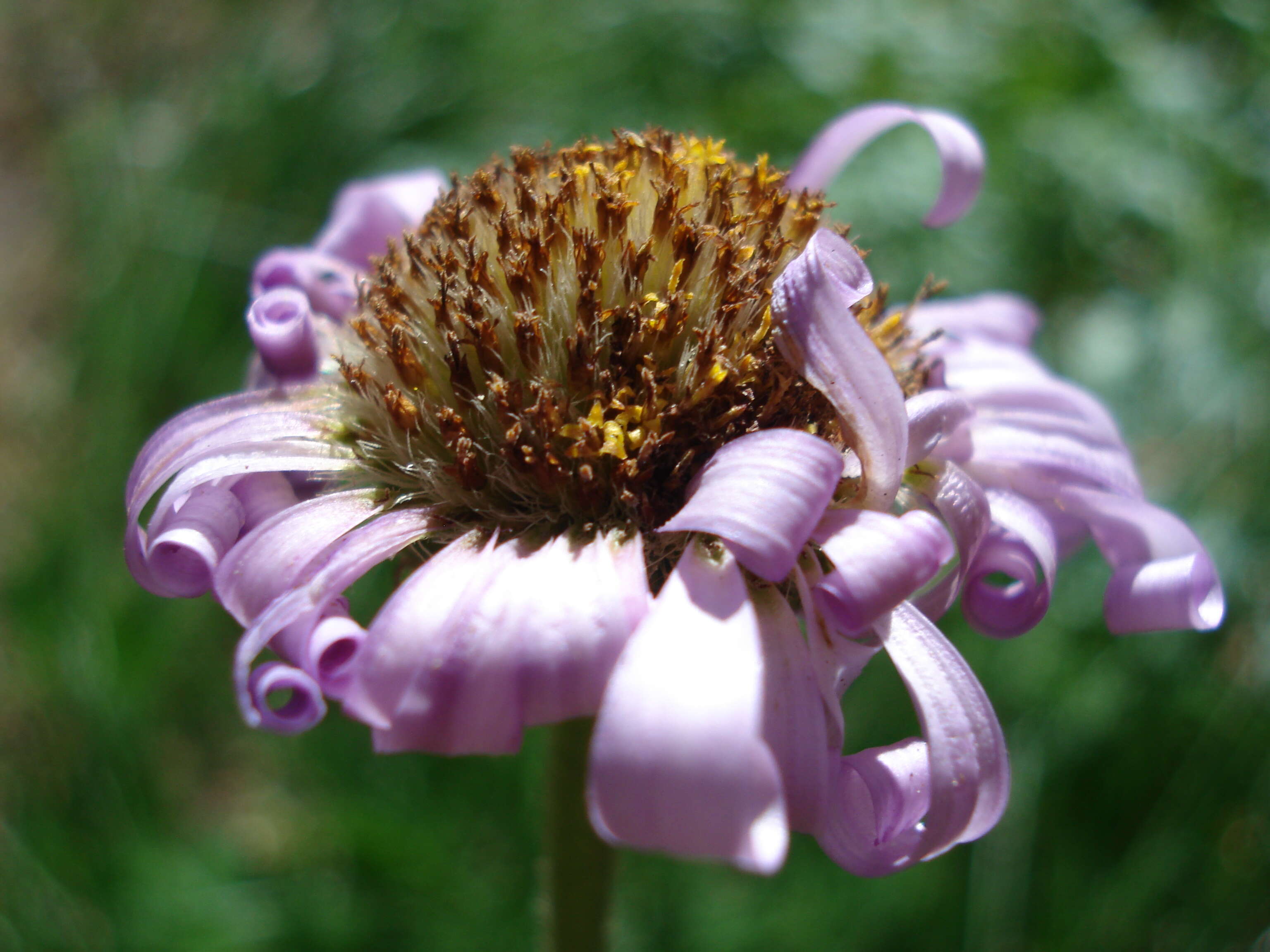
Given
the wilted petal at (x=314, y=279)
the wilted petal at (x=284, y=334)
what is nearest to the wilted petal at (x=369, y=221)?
the wilted petal at (x=314, y=279)

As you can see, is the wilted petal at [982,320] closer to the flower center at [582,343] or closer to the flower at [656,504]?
the flower at [656,504]

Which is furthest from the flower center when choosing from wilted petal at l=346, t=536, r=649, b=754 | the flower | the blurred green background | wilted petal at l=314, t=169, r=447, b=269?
the blurred green background

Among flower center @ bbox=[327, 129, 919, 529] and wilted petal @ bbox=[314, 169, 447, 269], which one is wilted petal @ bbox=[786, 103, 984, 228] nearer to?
flower center @ bbox=[327, 129, 919, 529]

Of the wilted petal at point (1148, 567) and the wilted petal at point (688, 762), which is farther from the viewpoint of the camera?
the wilted petal at point (1148, 567)

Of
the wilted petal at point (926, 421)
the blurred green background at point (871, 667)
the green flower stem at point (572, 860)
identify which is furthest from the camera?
the blurred green background at point (871, 667)

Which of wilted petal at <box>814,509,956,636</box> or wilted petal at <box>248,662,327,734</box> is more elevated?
wilted petal at <box>814,509,956,636</box>
